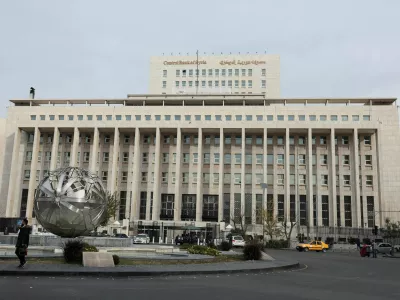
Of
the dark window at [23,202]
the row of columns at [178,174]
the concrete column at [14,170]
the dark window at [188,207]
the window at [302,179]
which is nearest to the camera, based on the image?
the row of columns at [178,174]

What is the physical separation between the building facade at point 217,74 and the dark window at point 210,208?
29.3 metres

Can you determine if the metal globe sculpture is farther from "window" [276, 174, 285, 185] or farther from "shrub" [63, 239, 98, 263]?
"window" [276, 174, 285, 185]

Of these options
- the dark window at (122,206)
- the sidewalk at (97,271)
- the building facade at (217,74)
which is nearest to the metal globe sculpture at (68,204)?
the sidewalk at (97,271)

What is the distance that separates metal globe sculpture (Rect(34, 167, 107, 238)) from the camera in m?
17.9

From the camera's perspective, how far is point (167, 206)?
2596 inches

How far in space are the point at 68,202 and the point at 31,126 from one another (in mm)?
55914

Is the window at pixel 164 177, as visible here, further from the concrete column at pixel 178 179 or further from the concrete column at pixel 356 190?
the concrete column at pixel 356 190

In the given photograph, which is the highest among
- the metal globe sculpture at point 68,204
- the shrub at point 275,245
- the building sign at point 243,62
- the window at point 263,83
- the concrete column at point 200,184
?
the building sign at point 243,62

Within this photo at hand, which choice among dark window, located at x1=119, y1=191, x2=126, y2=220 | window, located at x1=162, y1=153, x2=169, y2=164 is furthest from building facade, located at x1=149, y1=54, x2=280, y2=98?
dark window, located at x1=119, y1=191, x2=126, y2=220

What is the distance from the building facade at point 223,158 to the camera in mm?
63594

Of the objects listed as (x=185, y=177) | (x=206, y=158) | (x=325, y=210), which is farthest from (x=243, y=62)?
(x=325, y=210)

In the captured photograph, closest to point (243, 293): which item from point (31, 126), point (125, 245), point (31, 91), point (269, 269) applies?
point (269, 269)

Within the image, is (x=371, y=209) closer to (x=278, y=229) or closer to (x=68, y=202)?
(x=278, y=229)

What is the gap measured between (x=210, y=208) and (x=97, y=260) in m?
51.7
